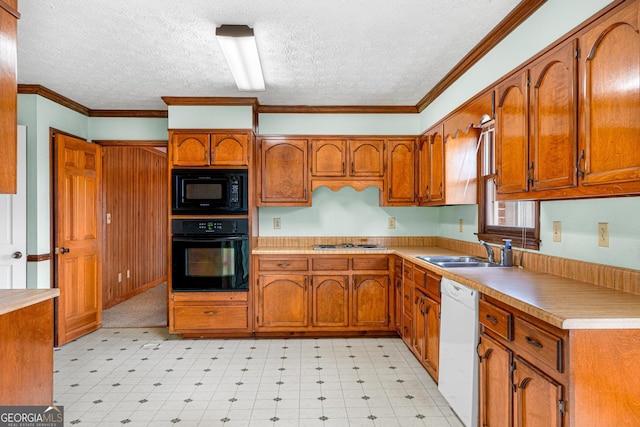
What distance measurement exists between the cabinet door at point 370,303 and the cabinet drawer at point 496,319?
182 cm

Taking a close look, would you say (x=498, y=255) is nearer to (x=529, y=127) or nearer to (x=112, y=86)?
(x=529, y=127)

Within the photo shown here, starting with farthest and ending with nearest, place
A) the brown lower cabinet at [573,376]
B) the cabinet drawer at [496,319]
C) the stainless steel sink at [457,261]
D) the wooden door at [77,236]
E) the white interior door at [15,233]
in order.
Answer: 1. the wooden door at [77,236]
2. the white interior door at [15,233]
3. the stainless steel sink at [457,261]
4. the cabinet drawer at [496,319]
5. the brown lower cabinet at [573,376]

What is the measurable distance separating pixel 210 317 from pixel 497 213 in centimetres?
281

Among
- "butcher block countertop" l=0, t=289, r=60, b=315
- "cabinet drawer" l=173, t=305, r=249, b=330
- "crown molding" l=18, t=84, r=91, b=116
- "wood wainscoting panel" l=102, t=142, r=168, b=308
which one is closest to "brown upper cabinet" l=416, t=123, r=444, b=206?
"cabinet drawer" l=173, t=305, r=249, b=330

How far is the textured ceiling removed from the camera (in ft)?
6.95

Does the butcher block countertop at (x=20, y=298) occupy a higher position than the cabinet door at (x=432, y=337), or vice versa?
the butcher block countertop at (x=20, y=298)

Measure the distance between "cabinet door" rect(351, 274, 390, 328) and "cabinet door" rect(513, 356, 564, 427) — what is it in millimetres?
2130

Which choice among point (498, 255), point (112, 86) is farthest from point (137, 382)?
point (498, 255)

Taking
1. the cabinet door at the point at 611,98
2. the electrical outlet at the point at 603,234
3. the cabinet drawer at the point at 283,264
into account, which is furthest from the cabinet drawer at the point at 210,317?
the cabinet door at the point at 611,98

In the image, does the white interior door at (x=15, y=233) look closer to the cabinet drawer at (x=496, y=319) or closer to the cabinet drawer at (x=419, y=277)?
the cabinet drawer at (x=419, y=277)

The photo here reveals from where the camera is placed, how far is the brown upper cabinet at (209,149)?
3746 millimetres

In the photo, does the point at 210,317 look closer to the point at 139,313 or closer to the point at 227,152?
the point at 139,313

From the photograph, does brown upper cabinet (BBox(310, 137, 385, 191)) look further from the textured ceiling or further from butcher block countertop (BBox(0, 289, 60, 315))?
butcher block countertop (BBox(0, 289, 60, 315))

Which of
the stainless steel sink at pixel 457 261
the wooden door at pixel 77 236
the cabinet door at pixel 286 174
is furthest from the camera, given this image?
the cabinet door at pixel 286 174
